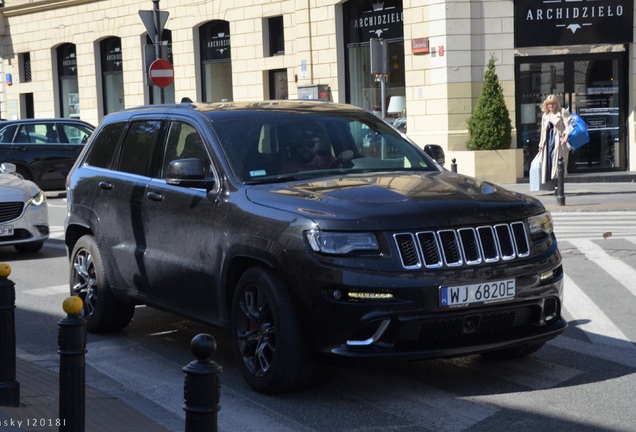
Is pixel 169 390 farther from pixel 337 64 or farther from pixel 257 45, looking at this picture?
pixel 257 45

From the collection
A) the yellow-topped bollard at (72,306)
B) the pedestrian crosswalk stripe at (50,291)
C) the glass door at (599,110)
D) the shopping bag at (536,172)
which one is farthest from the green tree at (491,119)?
the yellow-topped bollard at (72,306)

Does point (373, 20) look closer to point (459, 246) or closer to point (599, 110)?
point (599, 110)

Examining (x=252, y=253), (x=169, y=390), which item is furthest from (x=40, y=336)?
(x=252, y=253)

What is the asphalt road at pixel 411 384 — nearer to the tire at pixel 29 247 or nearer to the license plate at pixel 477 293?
the license plate at pixel 477 293

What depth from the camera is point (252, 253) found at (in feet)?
21.6

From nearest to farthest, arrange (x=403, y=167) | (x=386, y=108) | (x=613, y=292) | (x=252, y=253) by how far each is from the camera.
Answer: (x=252, y=253) < (x=403, y=167) < (x=613, y=292) < (x=386, y=108)

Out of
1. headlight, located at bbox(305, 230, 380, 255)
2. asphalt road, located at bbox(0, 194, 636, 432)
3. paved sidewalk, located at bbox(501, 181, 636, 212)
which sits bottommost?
paved sidewalk, located at bbox(501, 181, 636, 212)

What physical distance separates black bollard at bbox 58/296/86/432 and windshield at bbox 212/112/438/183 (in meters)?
2.21

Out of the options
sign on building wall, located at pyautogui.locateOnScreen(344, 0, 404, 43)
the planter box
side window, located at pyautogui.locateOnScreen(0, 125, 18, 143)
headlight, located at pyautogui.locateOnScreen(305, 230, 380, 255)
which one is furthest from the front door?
headlight, located at pyautogui.locateOnScreen(305, 230, 380, 255)

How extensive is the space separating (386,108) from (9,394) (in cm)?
2141

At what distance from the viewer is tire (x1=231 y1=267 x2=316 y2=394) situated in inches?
248

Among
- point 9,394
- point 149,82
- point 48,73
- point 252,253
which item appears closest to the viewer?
point 9,394

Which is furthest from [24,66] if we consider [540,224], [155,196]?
[540,224]

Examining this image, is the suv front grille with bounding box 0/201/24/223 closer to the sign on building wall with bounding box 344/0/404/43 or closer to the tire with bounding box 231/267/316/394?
the tire with bounding box 231/267/316/394
